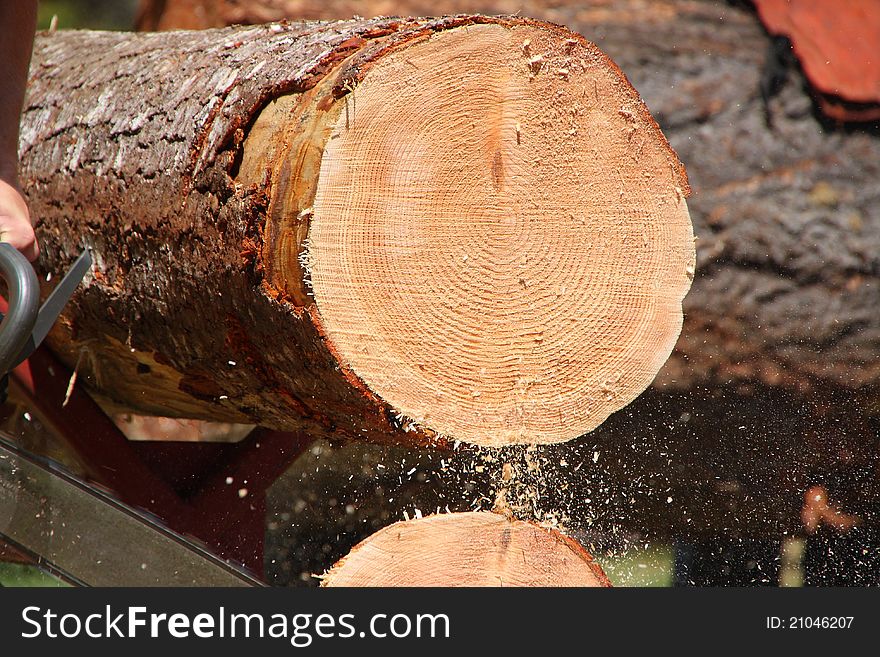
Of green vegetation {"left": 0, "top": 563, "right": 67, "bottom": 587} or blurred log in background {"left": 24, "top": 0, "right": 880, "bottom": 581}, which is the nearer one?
blurred log in background {"left": 24, "top": 0, "right": 880, "bottom": 581}

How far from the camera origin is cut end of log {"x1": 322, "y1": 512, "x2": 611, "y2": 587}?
154 cm

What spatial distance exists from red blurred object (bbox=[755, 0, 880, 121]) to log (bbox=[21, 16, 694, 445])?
5.29 feet

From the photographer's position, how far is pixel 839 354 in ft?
9.72

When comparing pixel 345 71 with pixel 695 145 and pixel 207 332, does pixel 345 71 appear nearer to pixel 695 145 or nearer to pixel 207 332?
pixel 207 332

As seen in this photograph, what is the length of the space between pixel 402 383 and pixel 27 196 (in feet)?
3.54

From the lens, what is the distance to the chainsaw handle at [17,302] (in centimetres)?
131

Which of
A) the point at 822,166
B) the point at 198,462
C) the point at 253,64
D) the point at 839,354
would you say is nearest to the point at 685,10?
the point at 822,166

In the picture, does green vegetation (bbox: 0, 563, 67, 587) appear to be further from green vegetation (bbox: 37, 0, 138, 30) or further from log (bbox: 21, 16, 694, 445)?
green vegetation (bbox: 37, 0, 138, 30)

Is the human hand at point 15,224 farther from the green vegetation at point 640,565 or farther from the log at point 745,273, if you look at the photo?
the green vegetation at point 640,565

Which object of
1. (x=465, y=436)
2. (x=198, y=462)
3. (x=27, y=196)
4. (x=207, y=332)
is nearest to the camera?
(x=465, y=436)

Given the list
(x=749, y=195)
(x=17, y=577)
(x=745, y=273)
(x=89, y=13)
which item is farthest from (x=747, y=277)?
(x=89, y=13)

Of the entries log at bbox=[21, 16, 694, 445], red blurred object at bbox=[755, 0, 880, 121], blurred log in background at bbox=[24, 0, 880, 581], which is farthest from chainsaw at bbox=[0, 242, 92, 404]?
red blurred object at bbox=[755, 0, 880, 121]

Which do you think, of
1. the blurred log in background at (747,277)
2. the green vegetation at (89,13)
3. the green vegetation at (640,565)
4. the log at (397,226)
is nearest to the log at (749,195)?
the blurred log in background at (747,277)

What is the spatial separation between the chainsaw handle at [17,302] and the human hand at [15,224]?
7.0 inches
